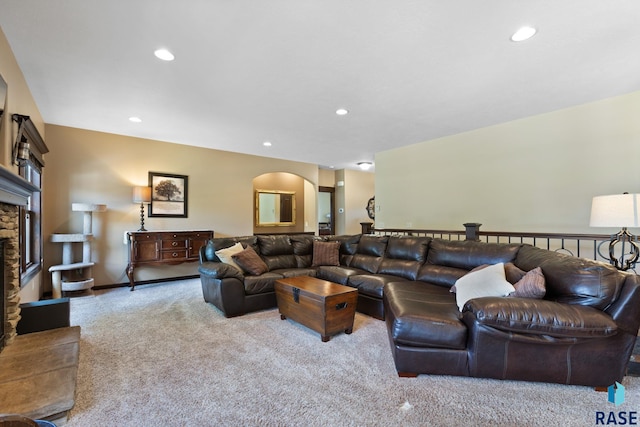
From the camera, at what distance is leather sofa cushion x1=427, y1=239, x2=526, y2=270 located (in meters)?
2.96

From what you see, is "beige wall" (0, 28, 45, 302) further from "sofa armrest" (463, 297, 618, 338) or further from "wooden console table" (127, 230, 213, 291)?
"sofa armrest" (463, 297, 618, 338)

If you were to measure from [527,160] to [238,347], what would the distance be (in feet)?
14.7

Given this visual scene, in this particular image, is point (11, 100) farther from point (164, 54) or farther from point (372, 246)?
point (372, 246)

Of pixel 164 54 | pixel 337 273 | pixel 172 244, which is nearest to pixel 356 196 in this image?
pixel 337 273

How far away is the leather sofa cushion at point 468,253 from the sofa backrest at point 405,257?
109mm

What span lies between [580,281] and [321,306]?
1.97 metres

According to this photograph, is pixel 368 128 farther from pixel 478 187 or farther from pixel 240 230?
pixel 240 230

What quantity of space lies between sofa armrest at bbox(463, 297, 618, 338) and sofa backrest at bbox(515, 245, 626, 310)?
96 millimetres

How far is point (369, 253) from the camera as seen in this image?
431 cm

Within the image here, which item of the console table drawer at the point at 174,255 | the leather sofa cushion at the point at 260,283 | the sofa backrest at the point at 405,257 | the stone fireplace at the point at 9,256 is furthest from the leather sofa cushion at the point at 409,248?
the stone fireplace at the point at 9,256

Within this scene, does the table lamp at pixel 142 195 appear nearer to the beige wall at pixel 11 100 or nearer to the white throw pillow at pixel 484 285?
the beige wall at pixel 11 100

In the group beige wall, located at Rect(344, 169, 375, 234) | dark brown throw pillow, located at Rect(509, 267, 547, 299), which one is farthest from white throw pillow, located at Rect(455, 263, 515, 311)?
beige wall, located at Rect(344, 169, 375, 234)

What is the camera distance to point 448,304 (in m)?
2.45

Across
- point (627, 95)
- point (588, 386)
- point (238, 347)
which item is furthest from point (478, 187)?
point (238, 347)
